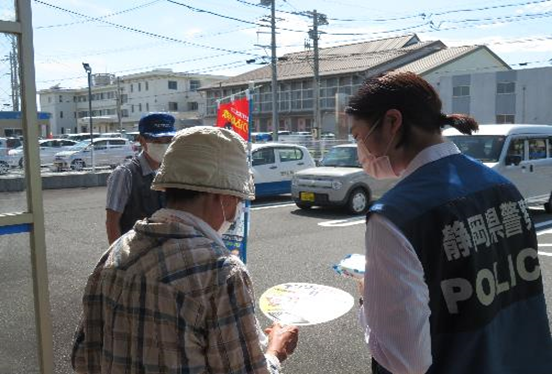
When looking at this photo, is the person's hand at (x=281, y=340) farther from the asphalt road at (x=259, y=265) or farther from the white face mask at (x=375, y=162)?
the asphalt road at (x=259, y=265)

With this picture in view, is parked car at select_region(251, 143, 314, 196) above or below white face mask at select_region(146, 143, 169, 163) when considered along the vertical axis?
below

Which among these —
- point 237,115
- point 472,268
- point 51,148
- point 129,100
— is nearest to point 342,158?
point 237,115

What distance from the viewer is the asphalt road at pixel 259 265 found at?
2299 mm

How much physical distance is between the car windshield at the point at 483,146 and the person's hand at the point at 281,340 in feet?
26.8

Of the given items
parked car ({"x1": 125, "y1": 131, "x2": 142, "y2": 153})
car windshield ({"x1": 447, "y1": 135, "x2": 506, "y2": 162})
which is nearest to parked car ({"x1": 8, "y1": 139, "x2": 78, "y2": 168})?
parked car ({"x1": 125, "y1": 131, "x2": 142, "y2": 153})

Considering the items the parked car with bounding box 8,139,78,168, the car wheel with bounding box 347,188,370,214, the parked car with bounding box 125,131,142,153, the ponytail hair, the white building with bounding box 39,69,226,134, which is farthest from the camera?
the white building with bounding box 39,69,226,134

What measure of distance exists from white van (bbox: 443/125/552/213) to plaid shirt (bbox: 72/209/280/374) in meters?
8.24

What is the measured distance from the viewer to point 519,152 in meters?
9.56

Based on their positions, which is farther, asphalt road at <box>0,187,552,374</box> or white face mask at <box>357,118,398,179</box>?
asphalt road at <box>0,187,552,374</box>

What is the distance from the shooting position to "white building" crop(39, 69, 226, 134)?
6450cm

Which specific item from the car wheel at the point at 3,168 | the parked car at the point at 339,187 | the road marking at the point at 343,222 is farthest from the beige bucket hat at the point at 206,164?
the parked car at the point at 339,187

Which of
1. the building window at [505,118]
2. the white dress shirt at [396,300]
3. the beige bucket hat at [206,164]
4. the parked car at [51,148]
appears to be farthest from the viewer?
the building window at [505,118]

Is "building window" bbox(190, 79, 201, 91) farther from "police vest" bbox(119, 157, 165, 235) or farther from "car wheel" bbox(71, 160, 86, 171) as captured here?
"police vest" bbox(119, 157, 165, 235)

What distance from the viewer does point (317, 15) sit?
27.3 m
